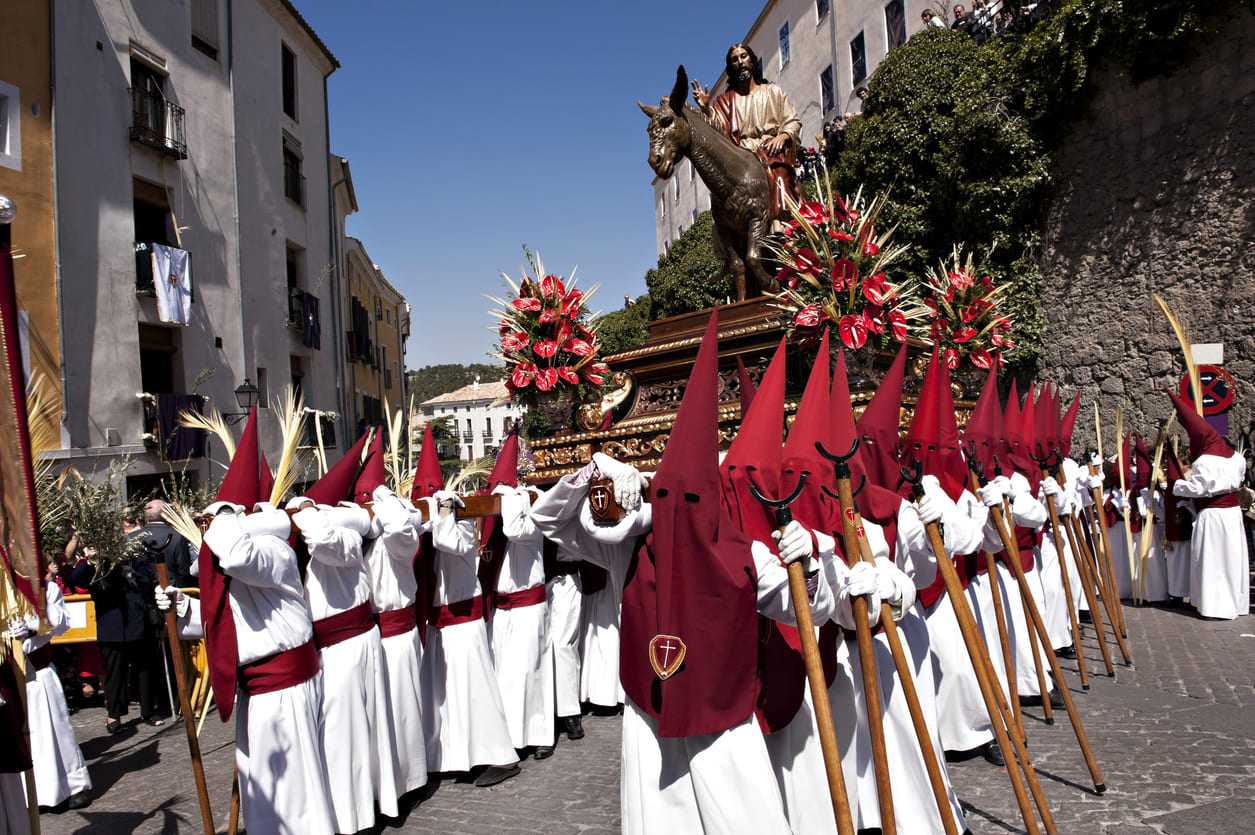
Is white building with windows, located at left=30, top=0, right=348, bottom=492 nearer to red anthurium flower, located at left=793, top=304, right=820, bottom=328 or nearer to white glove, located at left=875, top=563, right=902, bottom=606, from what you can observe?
red anthurium flower, located at left=793, top=304, right=820, bottom=328

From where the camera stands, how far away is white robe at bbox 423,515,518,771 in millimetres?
5742

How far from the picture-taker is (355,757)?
16.2 ft

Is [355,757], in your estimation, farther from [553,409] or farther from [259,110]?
[259,110]

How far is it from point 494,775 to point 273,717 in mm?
1819

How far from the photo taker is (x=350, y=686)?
4.98 meters

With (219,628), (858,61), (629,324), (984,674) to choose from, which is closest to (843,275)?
(984,674)

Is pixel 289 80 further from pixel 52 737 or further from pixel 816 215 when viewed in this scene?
pixel 52 737

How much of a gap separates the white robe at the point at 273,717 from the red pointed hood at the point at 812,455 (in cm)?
276

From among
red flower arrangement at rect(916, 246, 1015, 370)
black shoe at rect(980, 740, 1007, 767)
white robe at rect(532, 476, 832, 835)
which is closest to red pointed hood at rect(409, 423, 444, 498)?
white robe at rect(532, 476, 832, 835)

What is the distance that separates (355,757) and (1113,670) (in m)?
6.34

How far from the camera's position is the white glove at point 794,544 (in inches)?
117

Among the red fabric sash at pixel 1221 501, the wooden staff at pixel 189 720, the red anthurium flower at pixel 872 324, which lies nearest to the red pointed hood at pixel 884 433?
the red anthurium flower at pixel 872 324

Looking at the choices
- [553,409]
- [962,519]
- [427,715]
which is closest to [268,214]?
[553,409]

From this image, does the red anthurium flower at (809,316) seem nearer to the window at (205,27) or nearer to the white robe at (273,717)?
the white robe at (273,717)
